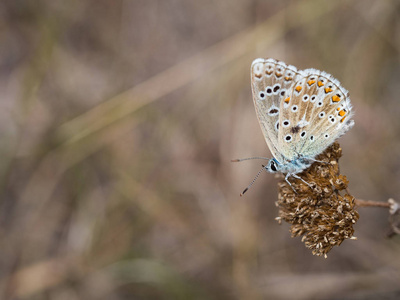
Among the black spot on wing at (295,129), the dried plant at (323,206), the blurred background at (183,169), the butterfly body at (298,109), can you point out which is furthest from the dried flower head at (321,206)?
the blurred background at (183,169)

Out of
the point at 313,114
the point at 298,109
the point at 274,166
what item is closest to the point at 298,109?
the point at 298,109

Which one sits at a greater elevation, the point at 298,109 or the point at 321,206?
the point at 298,109

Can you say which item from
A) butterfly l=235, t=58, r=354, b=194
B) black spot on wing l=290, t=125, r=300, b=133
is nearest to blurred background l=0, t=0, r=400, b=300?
butterfly l=235, t=58, r=354, b=194

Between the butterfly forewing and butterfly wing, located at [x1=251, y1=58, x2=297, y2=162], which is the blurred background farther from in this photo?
butterfly wing, located at [x1=251, y1=58, x2=297, y2=162]

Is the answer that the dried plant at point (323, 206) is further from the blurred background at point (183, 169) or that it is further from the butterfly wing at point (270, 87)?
the blurred background at point (183, 169)

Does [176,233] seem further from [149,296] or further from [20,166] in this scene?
[20,166]

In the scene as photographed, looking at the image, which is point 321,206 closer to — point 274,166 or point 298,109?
point 274,166

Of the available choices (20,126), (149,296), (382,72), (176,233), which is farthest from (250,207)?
(20,126)
